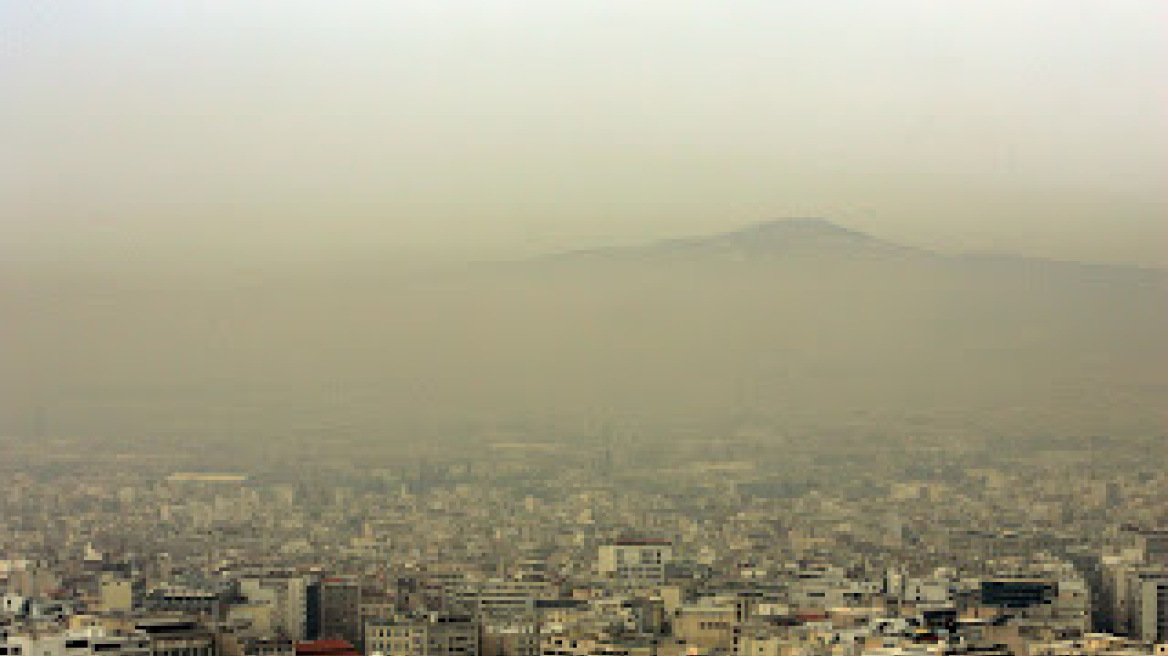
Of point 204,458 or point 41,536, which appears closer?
point 41,536

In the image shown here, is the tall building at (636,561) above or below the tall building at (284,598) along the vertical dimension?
above

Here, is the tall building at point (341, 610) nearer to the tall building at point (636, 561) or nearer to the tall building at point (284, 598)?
the tall building at point (284, 598)

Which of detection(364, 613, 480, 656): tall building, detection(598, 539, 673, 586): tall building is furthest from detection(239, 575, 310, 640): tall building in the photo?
detection(598, 539, 673, 586): tall building

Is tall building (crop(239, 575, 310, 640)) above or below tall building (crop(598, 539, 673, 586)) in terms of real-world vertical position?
below

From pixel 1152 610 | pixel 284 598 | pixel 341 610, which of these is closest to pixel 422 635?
pixel 341 610

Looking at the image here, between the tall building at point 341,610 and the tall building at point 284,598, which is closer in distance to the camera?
the tall building at point 341,610

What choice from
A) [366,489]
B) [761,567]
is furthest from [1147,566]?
[366,489]

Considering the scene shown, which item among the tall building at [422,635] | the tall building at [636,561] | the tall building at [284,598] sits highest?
the tall building at [636,561]

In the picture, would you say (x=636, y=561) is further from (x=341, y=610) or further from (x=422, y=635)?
(x=422, y=635)

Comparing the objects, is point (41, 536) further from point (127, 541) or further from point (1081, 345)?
point (1081, 345)

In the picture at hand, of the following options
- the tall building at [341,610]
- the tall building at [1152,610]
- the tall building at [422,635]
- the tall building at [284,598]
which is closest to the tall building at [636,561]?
the tall building at [341,610]

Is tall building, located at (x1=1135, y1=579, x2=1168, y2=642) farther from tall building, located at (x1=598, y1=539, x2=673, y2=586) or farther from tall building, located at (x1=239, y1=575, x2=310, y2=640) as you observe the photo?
tall building, located at (x1=239, y1=575, x2=310, y2=640)
